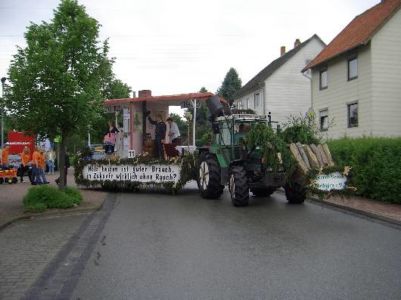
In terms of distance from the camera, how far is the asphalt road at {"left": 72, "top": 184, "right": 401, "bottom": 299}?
562 cm

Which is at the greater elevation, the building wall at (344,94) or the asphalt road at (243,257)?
the building wall at (344,94)

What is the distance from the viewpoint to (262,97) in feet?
148

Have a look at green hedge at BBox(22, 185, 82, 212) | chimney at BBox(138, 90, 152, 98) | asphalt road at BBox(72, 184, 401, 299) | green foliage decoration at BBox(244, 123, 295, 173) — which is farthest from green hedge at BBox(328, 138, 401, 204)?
chimney at BBox(138, 90, 152, 98)

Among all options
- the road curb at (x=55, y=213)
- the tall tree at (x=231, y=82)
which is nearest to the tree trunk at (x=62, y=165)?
the road curb at (x=55, y=213)

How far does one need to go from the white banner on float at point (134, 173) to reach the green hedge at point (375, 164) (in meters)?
5.28

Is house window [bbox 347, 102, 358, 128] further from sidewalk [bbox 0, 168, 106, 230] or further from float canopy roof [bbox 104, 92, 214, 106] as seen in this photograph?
sidewalk [bbox 0, 168, 106, 230]

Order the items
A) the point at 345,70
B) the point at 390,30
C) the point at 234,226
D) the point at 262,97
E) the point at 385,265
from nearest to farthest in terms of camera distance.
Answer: the point at 385,265 → the point at 234,226 → the point at 390,30 → the point at 345,70 → the point at 262,97

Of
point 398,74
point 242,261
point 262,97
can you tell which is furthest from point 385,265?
point 262,97

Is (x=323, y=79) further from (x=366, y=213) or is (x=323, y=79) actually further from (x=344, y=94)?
(x=366, y=213)

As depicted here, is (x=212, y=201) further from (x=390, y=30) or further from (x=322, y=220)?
(x=390, y=30)

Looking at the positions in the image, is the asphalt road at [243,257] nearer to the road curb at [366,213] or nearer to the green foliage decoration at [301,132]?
the road curb at [366,213]

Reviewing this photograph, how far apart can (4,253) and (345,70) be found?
2484cm

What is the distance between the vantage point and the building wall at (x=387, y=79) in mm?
26094

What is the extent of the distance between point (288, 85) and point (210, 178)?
103 ft
